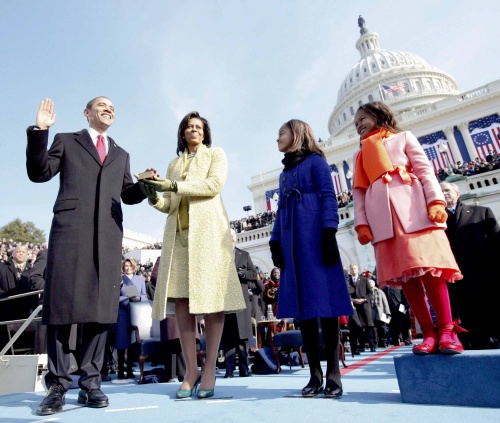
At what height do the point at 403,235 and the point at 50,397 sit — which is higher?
the point at 403,235

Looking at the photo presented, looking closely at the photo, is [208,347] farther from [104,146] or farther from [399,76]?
[399,76]

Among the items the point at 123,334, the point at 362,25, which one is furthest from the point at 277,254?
the point at 362,25

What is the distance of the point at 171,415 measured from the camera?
1.86 metres

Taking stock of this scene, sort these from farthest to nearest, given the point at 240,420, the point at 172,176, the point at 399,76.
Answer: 1. the point at 399,76
2. the point at 172,176
3. the point at 240,420

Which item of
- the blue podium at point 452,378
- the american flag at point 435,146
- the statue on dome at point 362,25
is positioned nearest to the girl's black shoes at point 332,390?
the blue podium at point 452,378

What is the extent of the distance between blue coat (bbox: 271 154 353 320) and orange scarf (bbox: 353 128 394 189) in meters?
0.23

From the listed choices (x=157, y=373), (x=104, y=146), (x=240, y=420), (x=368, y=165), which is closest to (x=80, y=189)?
(x=104, y=146)

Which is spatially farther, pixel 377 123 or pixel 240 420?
pixel 377 123

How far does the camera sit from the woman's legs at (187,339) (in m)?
2.50

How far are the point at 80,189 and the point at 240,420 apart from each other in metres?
1.81

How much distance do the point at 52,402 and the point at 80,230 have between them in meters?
1.05

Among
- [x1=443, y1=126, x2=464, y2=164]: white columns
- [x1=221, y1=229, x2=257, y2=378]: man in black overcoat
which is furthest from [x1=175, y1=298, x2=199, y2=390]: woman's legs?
[x1=443, y1=126, x2=464, y2=164]: white columns

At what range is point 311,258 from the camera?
8.13 ft

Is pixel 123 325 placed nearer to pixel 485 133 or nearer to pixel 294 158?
pixel 294 158
